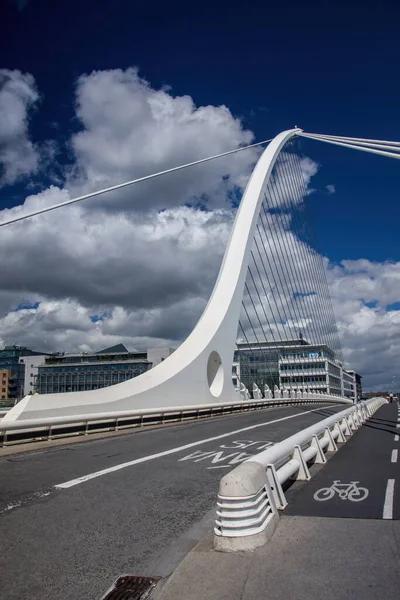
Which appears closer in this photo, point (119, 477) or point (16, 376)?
point (119, 477)

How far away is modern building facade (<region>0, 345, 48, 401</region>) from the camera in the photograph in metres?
92.8

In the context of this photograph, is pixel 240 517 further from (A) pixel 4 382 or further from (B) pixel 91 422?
(A) pixel 4 382

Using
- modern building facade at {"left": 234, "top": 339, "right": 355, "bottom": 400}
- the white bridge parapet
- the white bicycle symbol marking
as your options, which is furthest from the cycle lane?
modern building facade at {"left": 234, "top": 339, "right": 355, "bottom": 400}

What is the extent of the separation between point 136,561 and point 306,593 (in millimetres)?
1643

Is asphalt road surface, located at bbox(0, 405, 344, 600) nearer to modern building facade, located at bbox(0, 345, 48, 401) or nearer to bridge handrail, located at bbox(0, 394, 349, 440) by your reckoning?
bridge handrail, located at bbox(0, 394, 349, 440)

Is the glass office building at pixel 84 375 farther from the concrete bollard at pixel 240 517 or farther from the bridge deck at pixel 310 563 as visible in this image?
the concrete bollard at pixel 240 517

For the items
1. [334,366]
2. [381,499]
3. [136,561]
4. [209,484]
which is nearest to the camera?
[136,561]

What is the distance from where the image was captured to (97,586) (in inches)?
152

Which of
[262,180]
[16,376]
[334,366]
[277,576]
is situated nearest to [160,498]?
[277,576]

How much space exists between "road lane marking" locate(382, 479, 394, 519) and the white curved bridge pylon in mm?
9899

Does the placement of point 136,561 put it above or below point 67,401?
below

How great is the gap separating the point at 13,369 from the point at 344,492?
106 metres

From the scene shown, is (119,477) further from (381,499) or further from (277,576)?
(277,576)

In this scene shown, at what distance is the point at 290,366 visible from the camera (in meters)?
84.1
